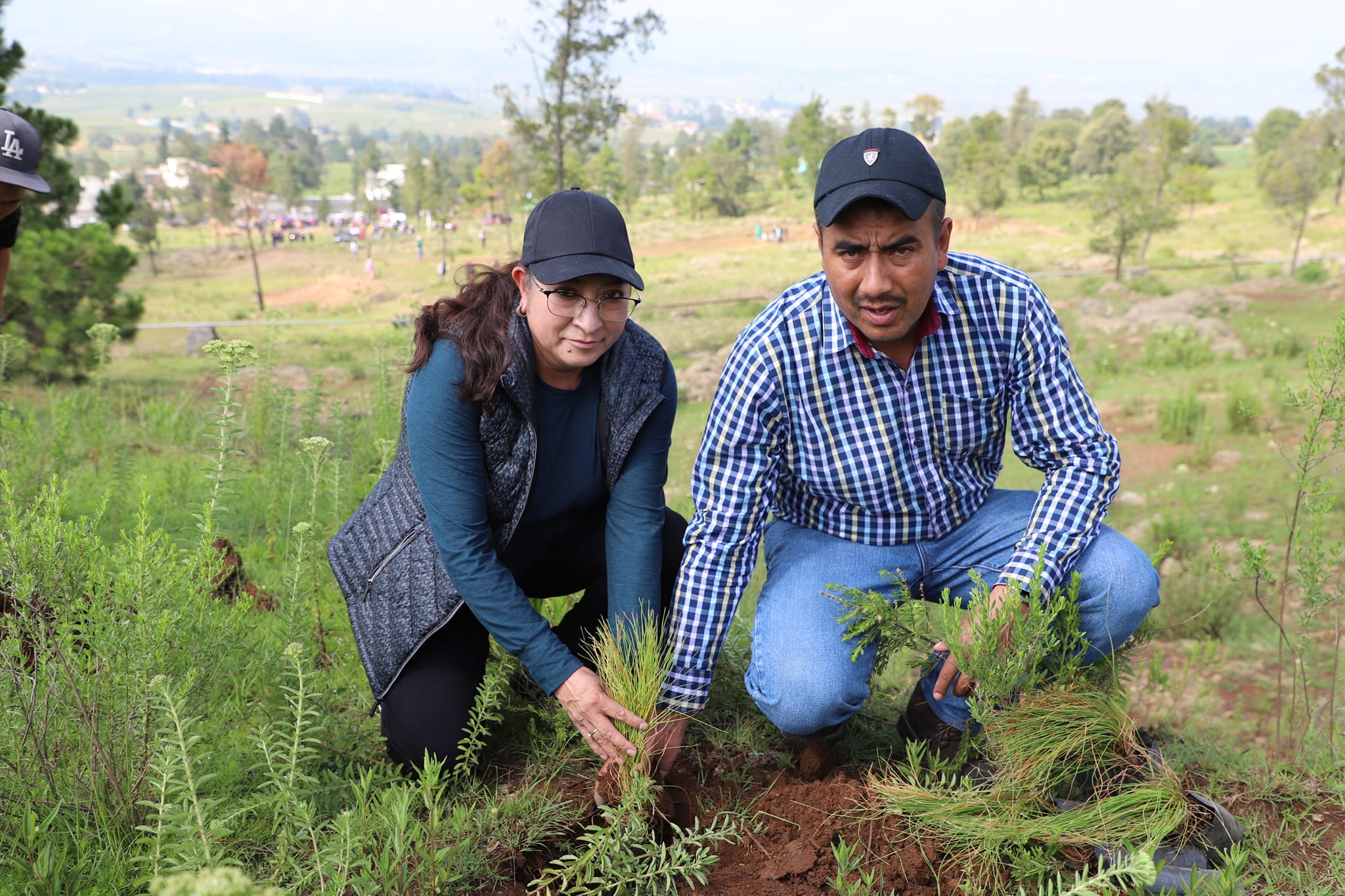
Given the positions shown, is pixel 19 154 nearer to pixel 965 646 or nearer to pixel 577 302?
pixel 577 302

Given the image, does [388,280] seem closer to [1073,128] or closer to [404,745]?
[404,745]

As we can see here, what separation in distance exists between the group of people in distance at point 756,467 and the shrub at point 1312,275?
18.8m

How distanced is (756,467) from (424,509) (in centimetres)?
88

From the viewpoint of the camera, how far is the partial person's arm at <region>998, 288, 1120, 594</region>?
8.07ft

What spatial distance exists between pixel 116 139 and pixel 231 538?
230228 mm

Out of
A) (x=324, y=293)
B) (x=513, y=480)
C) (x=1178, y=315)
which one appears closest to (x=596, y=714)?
(x=513, y=480)

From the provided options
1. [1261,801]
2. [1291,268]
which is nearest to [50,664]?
[1261,801]

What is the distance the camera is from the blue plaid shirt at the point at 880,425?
8.05ft

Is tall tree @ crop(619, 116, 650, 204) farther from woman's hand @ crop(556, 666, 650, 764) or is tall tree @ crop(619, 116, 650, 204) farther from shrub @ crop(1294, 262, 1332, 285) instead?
woman's hand @ crop(556, 666, 650, 764)

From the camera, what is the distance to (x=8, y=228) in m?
3.81

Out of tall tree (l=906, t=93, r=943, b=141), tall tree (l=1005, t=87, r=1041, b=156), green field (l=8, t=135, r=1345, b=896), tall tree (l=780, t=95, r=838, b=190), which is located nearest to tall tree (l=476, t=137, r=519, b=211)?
tall tree (l=780, t=95, r=838, b=190)

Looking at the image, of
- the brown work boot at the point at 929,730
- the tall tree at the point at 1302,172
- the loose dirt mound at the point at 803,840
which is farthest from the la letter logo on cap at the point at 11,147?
the tall tree at the point at 1302,172

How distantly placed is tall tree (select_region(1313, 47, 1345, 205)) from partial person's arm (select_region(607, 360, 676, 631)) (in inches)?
741

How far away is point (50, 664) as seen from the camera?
195cm
